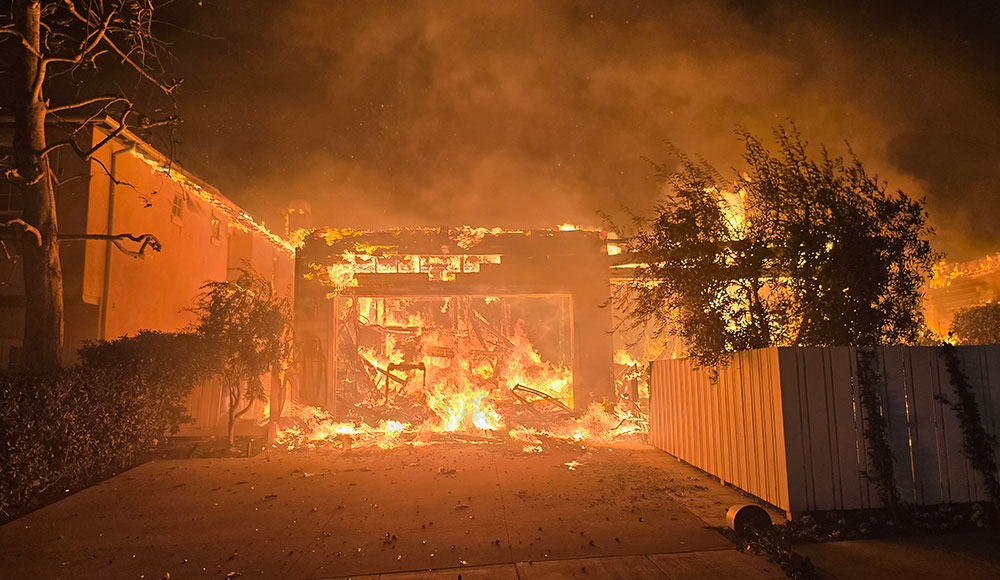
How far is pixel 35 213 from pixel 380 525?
366 inches

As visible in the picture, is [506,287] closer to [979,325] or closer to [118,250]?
[118,250]

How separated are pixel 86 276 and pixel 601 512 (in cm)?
1456

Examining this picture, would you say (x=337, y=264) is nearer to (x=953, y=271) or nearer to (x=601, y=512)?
(x=601, y=512)

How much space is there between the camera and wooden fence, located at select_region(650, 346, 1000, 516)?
5906mm

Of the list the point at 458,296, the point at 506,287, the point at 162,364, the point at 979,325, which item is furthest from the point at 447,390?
the point at 979,325

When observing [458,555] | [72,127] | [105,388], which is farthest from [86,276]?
[458,555]

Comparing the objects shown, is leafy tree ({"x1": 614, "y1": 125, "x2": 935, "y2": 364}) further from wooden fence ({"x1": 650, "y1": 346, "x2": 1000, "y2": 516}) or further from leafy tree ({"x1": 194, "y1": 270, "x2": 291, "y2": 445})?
leafy tree ({"x1": 194, "y1": 270, "x2": 291, "y2": 445})

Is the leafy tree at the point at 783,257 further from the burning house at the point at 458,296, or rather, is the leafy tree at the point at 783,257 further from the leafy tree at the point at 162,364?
the leafy tree at the point at 162,364

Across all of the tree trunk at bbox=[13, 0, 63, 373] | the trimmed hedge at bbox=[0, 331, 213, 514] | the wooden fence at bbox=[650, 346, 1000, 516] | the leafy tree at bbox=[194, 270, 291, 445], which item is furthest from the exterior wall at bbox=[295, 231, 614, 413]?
the wooden fence at bbox=[650, 346, 1000, 516]

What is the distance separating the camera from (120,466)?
9844 mm

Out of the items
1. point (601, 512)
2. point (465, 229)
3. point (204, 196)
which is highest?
point (204, 196)

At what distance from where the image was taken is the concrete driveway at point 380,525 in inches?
195

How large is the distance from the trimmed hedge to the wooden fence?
9.41m

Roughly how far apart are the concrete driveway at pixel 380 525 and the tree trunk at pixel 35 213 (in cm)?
286
